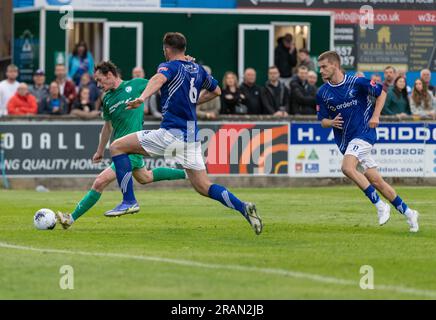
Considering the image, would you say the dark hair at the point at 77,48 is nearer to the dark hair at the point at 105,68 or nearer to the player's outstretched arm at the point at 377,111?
the dark hair at the point at 105,68

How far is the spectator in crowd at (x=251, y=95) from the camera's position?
27.8 metres

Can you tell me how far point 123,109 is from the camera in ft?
55.5

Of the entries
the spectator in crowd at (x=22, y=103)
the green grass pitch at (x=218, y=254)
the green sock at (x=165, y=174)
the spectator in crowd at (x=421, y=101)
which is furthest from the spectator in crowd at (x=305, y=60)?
the green sock at (x=165, y=174)

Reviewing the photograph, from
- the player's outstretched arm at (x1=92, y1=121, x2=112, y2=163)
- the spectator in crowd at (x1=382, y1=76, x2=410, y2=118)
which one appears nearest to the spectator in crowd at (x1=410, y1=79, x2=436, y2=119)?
the spectator in crowd at (x1=382, y1=76, x2=410, y2=118)

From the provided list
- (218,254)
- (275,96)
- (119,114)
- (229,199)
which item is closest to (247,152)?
(275,96)

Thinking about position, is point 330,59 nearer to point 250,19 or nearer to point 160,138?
point 160,138

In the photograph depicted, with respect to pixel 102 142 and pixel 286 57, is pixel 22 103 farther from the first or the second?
pixel 102 142

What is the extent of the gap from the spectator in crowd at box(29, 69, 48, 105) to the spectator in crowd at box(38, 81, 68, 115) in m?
0.14

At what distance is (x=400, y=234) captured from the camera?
50.2 ft

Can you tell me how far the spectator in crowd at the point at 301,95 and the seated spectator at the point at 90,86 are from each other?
412 centimetres

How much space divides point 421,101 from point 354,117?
1281 centimetres
